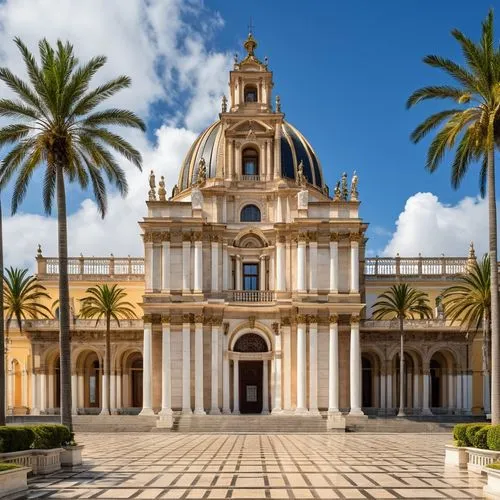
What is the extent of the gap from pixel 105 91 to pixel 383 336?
112ft

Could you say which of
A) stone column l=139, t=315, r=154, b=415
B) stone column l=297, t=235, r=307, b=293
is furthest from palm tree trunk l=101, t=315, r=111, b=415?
stone column l=297, t=235, r=307, b=293

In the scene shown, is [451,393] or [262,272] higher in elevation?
[262,272]

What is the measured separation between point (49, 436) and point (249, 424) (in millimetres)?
23556

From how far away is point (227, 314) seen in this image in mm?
53719

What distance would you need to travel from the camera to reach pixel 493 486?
20531 millimetres

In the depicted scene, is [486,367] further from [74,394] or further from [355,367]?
[74,394]

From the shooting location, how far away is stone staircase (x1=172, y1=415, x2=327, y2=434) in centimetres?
4788

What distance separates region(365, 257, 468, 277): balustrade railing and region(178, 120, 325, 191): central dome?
8451 mm

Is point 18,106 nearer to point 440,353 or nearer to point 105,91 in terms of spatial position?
point 105,91

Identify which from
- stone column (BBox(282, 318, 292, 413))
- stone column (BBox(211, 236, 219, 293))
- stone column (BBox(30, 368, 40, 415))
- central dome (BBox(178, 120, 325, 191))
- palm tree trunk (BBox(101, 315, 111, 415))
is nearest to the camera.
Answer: stone column (BBox(282, 318, 292, 413))

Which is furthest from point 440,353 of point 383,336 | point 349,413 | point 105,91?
point 105,91

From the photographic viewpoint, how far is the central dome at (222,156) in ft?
192

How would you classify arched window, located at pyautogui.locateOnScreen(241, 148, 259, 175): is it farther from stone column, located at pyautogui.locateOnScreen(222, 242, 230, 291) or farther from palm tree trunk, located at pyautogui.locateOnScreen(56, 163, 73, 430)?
palm tree trunk, located at pyautogui.locateOnScreen(56, 163, 73, 430)

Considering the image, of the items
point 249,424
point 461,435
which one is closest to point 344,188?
point 249,424
